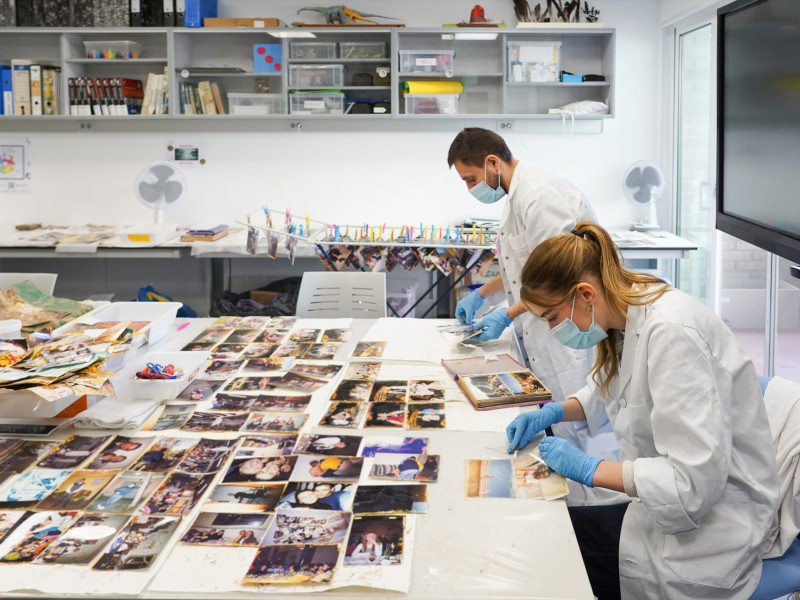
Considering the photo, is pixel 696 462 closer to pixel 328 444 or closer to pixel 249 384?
pixel 328 444

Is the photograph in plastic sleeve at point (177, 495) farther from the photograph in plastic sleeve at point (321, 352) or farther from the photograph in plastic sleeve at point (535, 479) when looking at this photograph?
the photograph in plastic sleeve at point (321, 352)

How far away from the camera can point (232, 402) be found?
2.24 meters

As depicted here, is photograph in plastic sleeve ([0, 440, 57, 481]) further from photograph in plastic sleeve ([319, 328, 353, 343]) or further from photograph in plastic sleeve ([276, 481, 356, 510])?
photograph in plastic sleeve ([319, 328, 353, 343])

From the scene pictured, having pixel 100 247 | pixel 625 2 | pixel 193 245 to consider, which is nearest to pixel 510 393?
pixel 193 245

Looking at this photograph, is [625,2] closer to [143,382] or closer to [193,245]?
[193,245]

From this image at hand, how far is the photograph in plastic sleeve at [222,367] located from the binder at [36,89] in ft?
10.8

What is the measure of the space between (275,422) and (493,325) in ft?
3.31

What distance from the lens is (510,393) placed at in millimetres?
2232

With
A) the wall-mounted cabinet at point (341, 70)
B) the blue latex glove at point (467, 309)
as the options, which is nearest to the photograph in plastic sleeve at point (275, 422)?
the blue latex glove at point (467, 309)

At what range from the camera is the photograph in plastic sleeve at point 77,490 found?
1.65 meters

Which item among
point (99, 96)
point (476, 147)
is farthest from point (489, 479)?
point (99, 96)

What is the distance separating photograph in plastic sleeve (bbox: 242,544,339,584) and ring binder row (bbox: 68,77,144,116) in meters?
4.28

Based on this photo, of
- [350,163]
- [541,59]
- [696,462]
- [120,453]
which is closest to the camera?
[696,462]

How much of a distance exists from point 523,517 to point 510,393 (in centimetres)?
68
